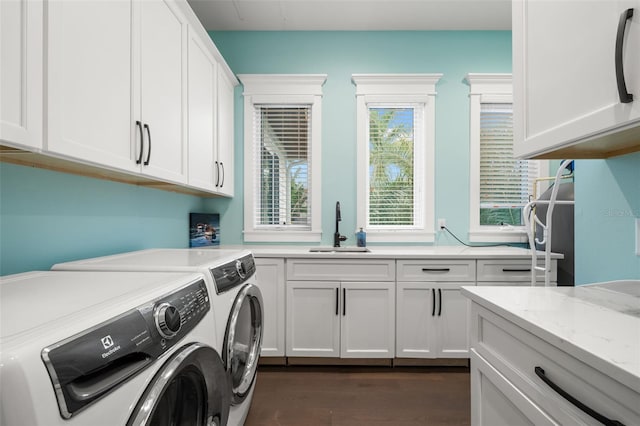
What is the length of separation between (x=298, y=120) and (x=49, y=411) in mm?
2733

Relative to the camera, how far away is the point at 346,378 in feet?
7.19

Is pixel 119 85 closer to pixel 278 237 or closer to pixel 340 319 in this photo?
pixel 278 237

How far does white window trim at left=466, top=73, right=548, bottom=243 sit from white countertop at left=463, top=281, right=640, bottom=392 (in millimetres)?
1796

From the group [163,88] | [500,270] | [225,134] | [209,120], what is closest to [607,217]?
[500,270]

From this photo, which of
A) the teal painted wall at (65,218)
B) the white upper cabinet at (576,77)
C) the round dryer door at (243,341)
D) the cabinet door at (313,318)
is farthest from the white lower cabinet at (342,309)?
the white upper cabinet at (576,77)

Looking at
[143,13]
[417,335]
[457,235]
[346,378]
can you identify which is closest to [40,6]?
[143,13]

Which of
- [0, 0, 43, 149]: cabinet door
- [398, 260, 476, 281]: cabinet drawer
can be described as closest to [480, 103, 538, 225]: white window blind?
[398, 260, 476, 281]: cabinet drawer

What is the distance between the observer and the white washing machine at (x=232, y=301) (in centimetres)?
115

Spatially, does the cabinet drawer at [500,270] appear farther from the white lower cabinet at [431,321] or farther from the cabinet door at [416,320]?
the cabinet door at [416,320]

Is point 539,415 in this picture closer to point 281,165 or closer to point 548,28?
point 548,28

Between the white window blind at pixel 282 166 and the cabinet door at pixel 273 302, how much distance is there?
650mm

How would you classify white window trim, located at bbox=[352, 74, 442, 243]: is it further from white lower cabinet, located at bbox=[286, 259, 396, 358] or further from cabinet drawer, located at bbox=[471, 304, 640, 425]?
cabinet drawer, located at bbox=[471, 304, 640, 425]

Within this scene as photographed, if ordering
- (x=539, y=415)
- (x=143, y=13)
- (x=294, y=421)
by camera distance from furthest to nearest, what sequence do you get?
(x=294, y=421) < (x=143, y=13) < (x=539, y=415)

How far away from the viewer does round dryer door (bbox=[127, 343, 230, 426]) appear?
2.57 ft
